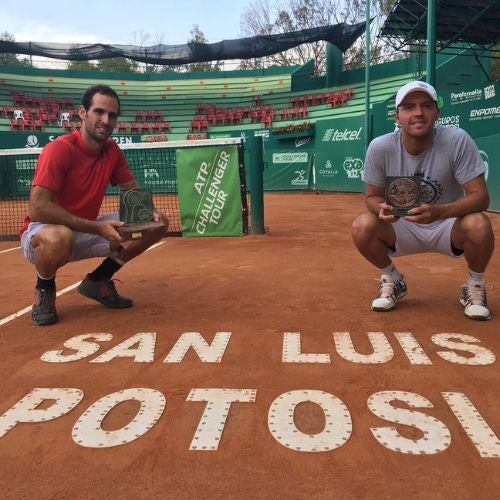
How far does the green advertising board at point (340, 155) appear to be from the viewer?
18.8 meters

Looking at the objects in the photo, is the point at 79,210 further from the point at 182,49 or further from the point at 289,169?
the point at 182,49

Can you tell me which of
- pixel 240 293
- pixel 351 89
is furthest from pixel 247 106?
pixel 240 293

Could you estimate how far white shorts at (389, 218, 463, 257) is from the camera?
329 centimetres

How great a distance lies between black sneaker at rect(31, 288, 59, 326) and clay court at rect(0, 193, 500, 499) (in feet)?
0.34

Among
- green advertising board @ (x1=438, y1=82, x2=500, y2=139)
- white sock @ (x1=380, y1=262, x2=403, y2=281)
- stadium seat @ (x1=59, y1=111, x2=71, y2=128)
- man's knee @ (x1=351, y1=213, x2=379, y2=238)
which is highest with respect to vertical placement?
stadium seat @ (x1=59, y1=111, x2=71, y2=128)

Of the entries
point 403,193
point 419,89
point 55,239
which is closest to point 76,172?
point 55,239

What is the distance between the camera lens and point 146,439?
5.81 feet

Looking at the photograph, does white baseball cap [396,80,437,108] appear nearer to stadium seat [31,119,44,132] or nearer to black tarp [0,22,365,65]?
black tarp [0,22,365,65]

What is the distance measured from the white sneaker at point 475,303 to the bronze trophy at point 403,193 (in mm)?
794

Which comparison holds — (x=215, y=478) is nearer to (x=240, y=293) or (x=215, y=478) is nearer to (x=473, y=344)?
(x=473, y=344)

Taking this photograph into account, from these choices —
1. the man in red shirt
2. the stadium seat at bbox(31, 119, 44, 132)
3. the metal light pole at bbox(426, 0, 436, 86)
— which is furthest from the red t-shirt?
the stadium seat at bbox(31, 119, 44, 132)

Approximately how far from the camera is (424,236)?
11.0ft

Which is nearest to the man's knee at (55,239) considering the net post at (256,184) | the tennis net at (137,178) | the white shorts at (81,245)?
the white shorts at (81,245)

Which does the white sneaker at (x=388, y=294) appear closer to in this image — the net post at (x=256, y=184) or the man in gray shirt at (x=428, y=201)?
the man in gray shirt at (x=428, y=201)
